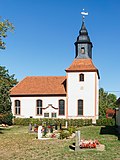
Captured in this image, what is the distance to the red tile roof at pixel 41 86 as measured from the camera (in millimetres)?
43969

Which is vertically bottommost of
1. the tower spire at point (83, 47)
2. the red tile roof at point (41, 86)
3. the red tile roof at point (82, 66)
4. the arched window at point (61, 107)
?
the arched window at point (61, 107)

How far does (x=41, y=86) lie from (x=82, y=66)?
733 centimetres

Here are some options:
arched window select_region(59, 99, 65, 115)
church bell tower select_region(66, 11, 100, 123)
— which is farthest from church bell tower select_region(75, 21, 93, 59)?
arched window select_region(59, 99, 65, 115)

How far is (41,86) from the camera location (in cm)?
4522

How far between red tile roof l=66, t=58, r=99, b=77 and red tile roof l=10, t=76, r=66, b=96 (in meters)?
3.27

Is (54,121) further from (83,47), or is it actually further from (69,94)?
(83,47)

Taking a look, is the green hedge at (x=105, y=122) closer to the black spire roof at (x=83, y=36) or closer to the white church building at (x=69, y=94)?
the white church building at (x=69, y=94)

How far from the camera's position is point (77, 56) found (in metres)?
44.6

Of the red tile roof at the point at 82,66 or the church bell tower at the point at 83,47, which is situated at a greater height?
the church bell tower at the point at 83,47

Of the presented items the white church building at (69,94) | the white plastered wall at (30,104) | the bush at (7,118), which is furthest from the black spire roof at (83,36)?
the bush at (7,118)

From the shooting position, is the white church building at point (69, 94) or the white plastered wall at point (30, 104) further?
the white plastered wall at point (30, 104)

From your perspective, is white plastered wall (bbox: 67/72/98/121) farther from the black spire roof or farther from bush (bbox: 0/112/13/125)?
bush (bbox: 0/112/13/125)

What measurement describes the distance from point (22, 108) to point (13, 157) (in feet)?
101

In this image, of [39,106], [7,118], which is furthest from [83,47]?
[7,118]
